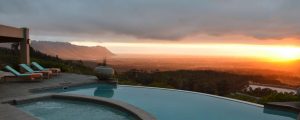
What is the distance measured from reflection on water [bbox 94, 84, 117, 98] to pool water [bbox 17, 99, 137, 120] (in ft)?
5.81

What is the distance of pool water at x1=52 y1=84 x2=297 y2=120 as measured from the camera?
759 centimetres

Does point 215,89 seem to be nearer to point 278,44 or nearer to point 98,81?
point 98,81

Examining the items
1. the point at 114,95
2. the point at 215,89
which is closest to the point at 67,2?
the point at 114,95

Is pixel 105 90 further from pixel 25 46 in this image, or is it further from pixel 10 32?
pixel 25 46

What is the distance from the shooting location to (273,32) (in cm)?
1705

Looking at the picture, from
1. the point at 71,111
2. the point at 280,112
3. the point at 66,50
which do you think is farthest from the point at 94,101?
the point at 66,50

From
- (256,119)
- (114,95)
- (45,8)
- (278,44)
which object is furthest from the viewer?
(278,44)

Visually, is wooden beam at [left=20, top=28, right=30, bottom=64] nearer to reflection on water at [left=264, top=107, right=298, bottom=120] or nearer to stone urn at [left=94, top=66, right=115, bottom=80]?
stone urn at [left=94, top=66, right=115, bottom=80]

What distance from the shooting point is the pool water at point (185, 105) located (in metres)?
7.59

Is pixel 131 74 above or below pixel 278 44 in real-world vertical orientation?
below

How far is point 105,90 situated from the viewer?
11.9 meters

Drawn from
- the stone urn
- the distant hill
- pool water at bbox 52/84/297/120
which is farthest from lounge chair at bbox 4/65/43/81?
the distant hill

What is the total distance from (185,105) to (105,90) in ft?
13.6

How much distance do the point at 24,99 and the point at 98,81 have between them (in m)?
4.94
